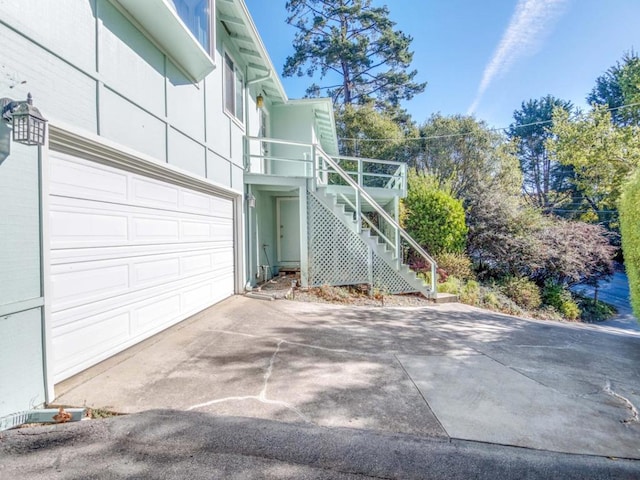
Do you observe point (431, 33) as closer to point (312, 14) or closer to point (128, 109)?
point (312, 14)

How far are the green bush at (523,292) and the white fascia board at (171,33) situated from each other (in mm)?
10751

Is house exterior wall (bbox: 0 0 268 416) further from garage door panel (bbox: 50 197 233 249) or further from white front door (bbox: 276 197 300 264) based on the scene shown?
white front door (bbox: 276 197 300 264)

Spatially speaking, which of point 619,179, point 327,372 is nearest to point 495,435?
point 327,372

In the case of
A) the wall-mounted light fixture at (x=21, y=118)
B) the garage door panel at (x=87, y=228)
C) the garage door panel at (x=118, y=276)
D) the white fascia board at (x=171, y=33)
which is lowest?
the garage door panel at (x=118, y=276)

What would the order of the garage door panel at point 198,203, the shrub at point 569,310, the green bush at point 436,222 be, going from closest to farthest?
1. the garage door panel at point 198,203
2. the shrub at point 569,310
3. the green bush at point 436,222

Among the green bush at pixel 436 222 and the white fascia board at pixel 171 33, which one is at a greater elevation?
the white fascia board at pixel 171 33

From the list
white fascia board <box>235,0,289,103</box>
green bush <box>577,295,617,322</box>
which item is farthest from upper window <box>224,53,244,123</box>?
green bush <box>577,295,617,322</box>

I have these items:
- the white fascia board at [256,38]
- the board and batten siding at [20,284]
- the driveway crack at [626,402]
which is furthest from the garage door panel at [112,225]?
the driveway crack at [626,402]

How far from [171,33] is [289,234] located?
717 centimetres

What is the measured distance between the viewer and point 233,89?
7867 mm

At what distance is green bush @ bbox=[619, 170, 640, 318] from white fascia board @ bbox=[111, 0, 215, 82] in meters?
7.25

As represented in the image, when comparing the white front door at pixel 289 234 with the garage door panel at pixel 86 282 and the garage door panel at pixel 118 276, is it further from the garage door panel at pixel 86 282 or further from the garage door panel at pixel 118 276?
the garage door panel at pixel 86 282

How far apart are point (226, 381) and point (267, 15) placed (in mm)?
23062

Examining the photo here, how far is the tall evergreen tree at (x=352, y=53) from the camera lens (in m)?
22.0
